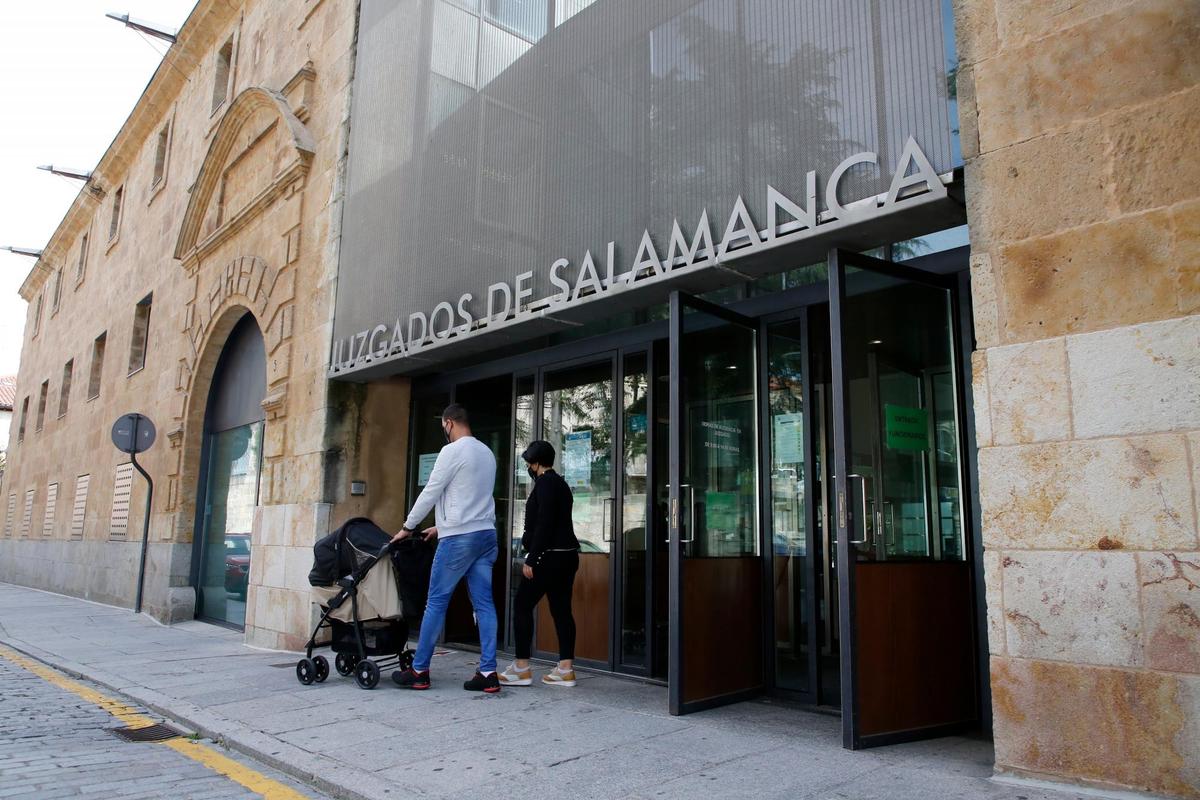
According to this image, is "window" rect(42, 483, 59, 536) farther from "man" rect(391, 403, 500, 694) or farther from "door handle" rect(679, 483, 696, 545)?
"door handle" rect(679, 483, 696, 545)

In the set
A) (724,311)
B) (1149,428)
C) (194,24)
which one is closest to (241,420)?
(194,24)

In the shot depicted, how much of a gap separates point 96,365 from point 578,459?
52.6 ft

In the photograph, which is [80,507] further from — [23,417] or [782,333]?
[782,333]

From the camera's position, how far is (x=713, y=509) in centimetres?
561

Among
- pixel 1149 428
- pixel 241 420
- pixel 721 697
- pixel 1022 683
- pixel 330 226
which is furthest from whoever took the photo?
pixel 241 420

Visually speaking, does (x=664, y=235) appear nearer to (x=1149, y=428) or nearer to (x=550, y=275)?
(x=550, y=275)

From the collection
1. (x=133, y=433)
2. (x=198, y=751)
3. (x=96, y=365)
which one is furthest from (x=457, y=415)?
(x=96, y=365)

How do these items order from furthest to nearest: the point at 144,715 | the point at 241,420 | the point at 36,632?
1. the point at 241,420
2. the point at 36,632
3. the point at 144,715

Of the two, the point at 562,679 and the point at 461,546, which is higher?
the point at 461,546

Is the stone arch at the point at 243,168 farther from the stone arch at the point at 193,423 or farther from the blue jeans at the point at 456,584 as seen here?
the blue jeans at the point at 456,584

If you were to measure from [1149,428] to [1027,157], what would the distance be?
1346mm

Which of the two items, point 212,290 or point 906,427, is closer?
point 906,427

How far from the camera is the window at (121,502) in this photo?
1469cm

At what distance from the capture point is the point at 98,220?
2094cm
